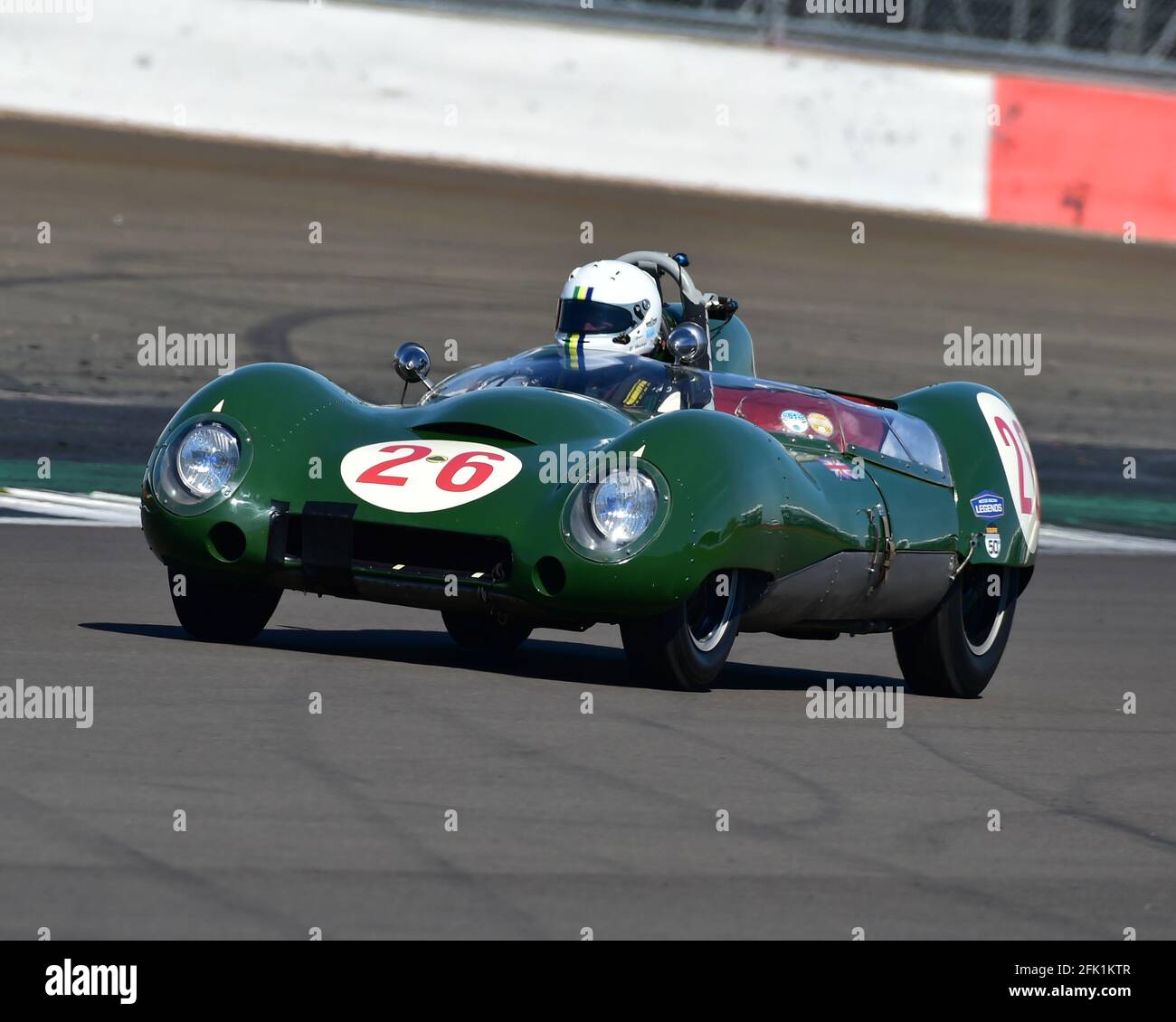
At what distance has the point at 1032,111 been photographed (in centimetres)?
2339

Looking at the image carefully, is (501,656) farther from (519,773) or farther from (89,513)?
(89,513)

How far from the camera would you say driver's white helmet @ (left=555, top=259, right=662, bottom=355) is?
28.3 feet

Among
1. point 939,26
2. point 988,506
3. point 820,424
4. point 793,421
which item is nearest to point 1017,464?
point 988,506

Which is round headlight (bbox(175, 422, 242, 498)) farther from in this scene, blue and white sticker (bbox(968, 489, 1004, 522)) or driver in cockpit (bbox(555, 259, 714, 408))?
blue and white sticker (bbox(968, 489, 1004, 522))

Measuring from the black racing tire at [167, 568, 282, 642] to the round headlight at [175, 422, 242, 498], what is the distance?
0.37 metres

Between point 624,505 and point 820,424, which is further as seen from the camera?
point 820,424

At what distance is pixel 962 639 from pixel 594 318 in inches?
68.6

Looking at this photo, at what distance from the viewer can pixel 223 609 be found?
7812 millimetres

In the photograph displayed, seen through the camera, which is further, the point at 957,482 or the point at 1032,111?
the point at 1032,111

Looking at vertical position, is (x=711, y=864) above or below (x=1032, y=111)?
below

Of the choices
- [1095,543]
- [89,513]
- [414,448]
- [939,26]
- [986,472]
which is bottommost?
[1095,543]

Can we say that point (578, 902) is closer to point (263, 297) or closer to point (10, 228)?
point (263, 297)

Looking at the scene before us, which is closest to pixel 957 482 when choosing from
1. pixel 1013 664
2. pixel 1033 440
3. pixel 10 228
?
pixel 1013 664
